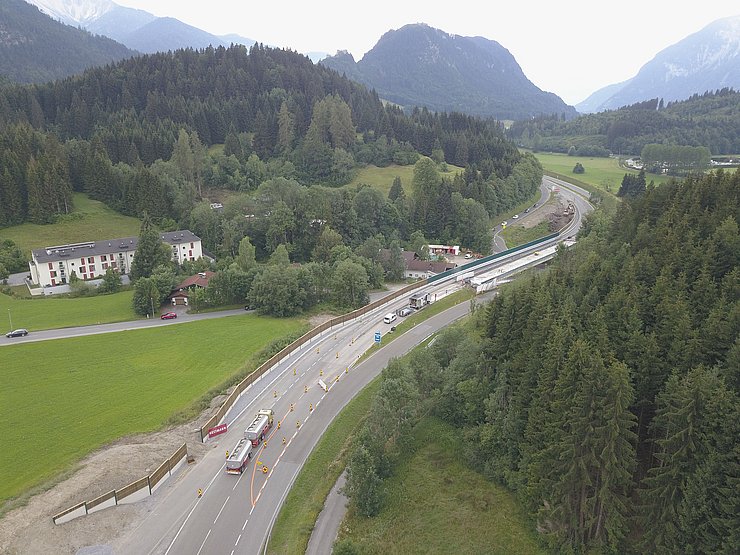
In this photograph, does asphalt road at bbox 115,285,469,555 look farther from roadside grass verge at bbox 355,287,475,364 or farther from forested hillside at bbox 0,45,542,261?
forested hillside at bbox 0,45,542,261

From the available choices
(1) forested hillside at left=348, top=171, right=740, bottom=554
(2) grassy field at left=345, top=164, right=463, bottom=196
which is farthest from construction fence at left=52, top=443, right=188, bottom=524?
(2) grassy field at left=345, top=164, right=463, bottom=196

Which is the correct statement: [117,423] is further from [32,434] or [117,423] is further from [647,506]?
[647,506]

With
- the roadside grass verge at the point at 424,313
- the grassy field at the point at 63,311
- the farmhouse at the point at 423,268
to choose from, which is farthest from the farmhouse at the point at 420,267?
the grassy field at the point at 63,311

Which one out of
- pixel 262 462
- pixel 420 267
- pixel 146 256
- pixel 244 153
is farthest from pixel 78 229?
pixel 262 462

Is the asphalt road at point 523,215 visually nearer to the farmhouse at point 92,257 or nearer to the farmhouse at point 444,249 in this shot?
the farmhouse at point 444,249

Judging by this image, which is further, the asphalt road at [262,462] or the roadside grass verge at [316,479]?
the roadside grass verge at [316,479]

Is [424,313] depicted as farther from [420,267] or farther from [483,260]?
[483,260]
